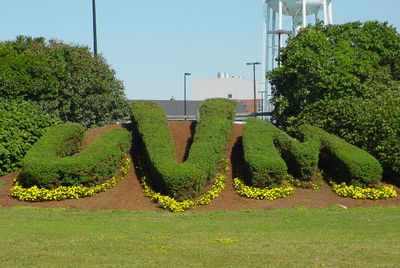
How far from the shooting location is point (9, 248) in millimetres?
12109

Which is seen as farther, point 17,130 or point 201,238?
point 17,130

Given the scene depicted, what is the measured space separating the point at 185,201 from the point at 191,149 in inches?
86.0

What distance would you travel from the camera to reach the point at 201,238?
13734 millimetres

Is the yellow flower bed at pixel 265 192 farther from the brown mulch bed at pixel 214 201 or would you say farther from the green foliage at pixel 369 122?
the green foliage at pixel 369 122

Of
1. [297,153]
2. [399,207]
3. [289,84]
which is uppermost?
[289,84]

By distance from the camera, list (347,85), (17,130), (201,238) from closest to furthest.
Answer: (201,238)
(17,130)
(347,85)

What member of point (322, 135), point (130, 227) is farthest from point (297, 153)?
point (130, 227)

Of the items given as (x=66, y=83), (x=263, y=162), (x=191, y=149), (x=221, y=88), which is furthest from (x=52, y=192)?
(x=221, y=88)

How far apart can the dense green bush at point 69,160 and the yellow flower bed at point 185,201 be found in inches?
50.3

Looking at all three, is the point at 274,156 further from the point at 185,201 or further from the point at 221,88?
the point at 221,88

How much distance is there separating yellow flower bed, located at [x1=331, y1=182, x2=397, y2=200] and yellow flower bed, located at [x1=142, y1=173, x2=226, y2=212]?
3.26m

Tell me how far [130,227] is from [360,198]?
295 inches

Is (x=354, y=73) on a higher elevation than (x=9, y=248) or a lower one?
higher

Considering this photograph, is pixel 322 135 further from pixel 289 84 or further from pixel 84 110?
pixel 84 110
